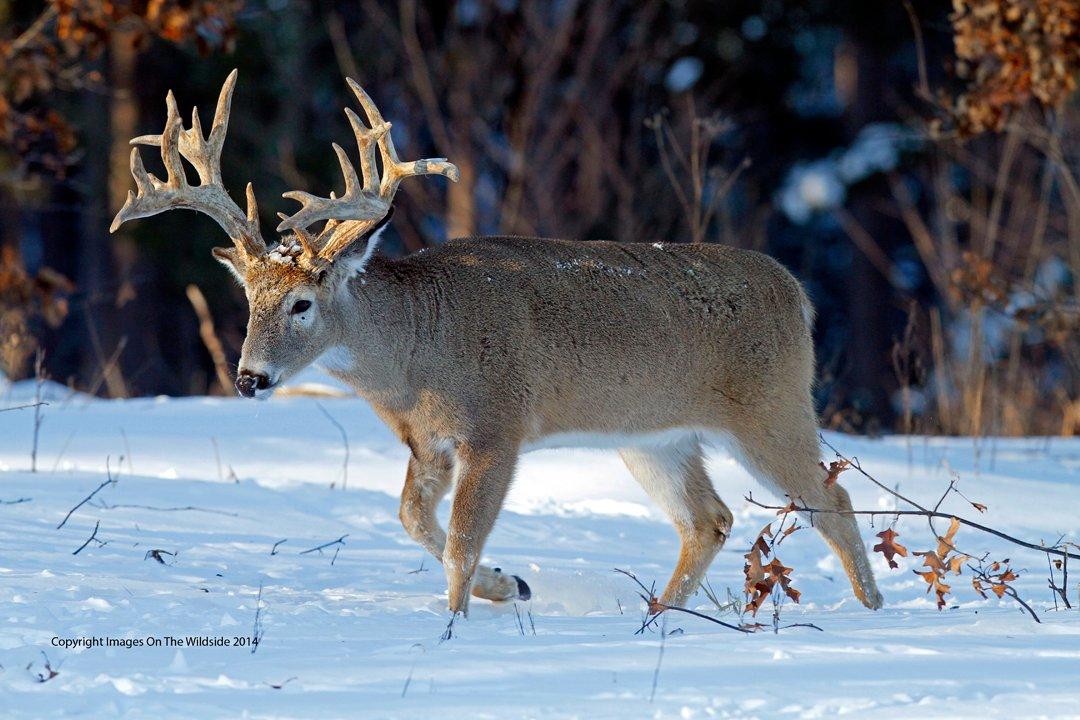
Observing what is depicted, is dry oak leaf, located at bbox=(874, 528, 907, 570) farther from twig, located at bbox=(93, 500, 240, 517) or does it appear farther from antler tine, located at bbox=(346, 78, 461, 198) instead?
twig, located at bbox=(93, 500, 240, 517)

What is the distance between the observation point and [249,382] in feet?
21.0

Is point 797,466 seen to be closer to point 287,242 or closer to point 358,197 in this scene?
point 358,197


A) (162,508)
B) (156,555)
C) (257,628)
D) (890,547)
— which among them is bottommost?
(162,508)

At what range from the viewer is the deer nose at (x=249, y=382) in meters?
6.41

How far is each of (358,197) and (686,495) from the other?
2.03 metres

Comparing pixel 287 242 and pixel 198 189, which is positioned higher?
pixel 198 189

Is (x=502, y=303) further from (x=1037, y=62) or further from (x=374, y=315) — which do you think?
(x=1037, y=62)

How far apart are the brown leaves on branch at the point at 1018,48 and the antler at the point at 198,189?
4755mm

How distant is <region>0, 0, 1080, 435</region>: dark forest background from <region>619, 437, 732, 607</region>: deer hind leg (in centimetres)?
726

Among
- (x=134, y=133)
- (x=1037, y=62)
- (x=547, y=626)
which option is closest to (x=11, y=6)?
(x=134, y=133)

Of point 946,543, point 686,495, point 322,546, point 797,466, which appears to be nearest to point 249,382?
point 322,546

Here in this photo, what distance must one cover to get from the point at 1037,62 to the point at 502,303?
14.4 feet

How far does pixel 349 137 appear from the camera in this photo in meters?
21.2

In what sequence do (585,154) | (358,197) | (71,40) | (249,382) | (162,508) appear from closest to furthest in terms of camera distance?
(249,382)
(358,197)
(162,508)
(71,40)
(585,154)
